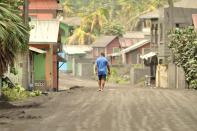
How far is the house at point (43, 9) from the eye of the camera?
4872 centimetres

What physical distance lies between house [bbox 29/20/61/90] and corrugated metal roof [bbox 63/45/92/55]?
5645 centimetres

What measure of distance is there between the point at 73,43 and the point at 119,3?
1097 inches

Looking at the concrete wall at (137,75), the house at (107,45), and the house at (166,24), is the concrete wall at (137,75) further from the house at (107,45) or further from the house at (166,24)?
the house at (107,45)

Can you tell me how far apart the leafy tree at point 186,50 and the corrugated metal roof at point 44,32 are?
8.04 m

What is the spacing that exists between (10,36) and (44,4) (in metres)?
33.1

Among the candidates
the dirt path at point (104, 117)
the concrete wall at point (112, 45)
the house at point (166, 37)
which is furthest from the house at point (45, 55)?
the concrete wall at point (112, 45)

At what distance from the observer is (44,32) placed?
36.9 metres

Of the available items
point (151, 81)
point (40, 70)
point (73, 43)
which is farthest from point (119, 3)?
point (40, 70)

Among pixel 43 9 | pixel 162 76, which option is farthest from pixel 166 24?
pixel 43 9

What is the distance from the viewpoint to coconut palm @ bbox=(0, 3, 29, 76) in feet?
53.9

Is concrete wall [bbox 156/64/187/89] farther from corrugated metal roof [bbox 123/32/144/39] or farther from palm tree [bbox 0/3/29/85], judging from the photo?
corrugated metal roof [bbox 123/32/144/39]

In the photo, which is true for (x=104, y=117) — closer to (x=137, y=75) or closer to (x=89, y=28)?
(x=137, y=75)

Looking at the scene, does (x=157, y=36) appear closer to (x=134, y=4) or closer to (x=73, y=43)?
(x=73, y=43)

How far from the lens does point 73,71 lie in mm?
87625
